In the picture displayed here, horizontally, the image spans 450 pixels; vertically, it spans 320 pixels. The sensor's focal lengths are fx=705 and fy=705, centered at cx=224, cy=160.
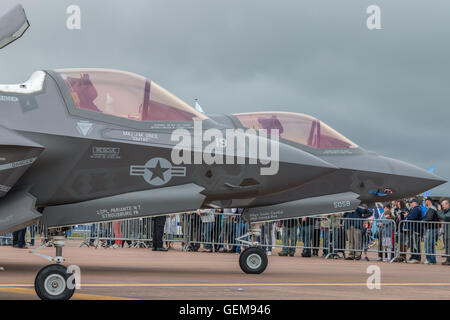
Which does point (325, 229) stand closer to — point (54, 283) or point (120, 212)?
point (120, 212)

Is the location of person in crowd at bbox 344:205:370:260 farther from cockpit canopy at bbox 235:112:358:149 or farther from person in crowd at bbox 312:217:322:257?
cockpit canopy at bbox 235:112:358:149

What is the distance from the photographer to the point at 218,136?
10.6 m

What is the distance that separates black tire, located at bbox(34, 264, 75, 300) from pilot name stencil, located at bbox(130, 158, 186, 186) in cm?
224

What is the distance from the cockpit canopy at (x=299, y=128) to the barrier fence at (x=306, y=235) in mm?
5630

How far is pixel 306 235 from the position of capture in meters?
22.3

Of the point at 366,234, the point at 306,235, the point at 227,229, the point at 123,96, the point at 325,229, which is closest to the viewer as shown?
the point at 123,96

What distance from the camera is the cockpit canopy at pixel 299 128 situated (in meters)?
14.0

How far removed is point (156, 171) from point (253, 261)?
3.61 m

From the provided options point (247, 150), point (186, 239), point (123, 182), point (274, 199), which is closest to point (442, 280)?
point (274, 199)

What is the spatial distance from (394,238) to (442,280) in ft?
27.5

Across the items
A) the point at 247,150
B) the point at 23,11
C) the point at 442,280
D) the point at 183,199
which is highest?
the point at 23,11

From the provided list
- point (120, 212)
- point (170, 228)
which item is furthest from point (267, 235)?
point (120, 212)
